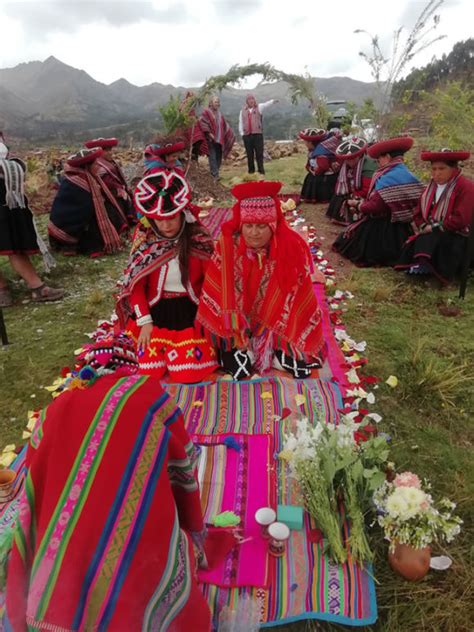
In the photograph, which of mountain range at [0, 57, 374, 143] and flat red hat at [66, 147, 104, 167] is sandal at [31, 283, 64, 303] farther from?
mountain range at [0, 57, 374, 143]

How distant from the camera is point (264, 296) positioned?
3.93m

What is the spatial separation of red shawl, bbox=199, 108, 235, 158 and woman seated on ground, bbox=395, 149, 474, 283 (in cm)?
712

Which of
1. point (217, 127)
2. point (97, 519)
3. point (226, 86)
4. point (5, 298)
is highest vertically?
point (226, 86)

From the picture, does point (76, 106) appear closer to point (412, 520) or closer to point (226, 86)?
point (226, 86)

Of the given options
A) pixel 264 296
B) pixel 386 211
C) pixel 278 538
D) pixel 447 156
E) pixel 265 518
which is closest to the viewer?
pixel 278 538

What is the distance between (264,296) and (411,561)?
90.6 inches

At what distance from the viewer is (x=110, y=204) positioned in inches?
306

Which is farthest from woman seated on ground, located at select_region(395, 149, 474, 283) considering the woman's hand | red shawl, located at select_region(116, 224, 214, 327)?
the woman's hand

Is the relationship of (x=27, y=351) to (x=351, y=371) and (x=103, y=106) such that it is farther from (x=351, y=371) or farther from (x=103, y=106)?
(x=103, y=106)

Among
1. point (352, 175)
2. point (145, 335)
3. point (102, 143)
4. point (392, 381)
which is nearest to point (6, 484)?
point (145, 335)

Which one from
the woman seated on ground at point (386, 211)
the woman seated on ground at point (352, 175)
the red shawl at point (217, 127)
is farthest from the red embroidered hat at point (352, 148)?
the red shawl at point (217, 127)

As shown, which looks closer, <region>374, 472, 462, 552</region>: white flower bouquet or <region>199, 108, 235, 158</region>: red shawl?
<region>374, 472, 462, 552</region>: white flower bouquet

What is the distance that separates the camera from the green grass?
2.17 meters

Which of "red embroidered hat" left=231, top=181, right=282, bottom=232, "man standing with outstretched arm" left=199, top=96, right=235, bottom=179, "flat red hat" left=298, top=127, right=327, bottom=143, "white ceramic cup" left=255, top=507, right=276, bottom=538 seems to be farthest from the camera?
"man standing with outstretched arm" left=199, top=96, right=235, bottom=179
